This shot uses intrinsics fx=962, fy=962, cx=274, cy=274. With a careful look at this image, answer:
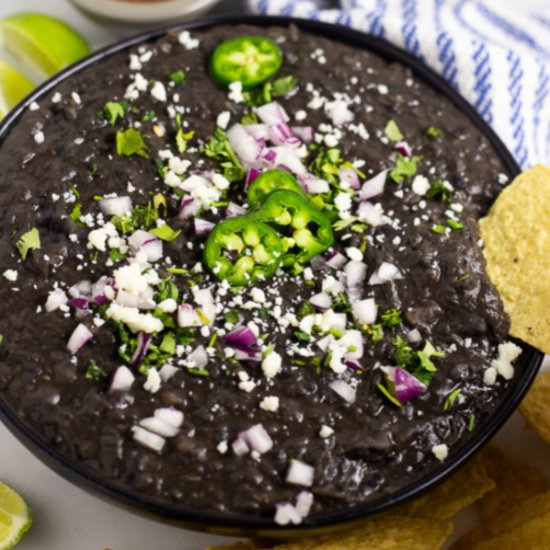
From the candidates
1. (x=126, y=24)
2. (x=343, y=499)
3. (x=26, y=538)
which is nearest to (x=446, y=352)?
(x=343, y=499)

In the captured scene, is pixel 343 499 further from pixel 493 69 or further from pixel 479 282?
pixel 493 69

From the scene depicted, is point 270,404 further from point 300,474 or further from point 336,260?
point 336,260

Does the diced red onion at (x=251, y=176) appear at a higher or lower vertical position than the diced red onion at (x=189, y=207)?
higher

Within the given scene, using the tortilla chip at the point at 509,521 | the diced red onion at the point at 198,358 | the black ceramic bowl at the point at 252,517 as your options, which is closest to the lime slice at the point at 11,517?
the black ceramic bowl at the point at 252,517

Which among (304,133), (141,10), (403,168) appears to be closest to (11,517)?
(304,133)

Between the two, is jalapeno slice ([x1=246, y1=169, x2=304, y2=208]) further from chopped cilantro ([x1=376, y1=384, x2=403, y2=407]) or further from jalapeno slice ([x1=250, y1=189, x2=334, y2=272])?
chopped cilantro ([x1=376, y1=384, x2=403, y2=407])

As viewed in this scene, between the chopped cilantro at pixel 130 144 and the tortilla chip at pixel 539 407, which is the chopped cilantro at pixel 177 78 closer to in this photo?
the chopped cilantro at pixel 130 144

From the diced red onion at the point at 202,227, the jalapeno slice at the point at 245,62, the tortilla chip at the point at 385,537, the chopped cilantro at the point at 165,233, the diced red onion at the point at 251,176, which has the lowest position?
the tortilla chip at the point at 385,537
